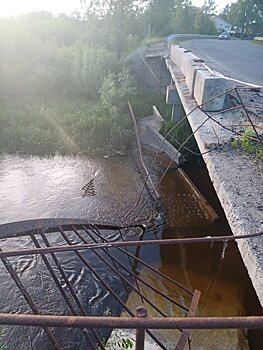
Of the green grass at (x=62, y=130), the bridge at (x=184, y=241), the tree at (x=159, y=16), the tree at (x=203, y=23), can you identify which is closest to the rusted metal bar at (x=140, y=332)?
the bridge at (x=184, y=241)

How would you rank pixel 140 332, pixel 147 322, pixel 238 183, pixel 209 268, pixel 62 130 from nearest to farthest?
pixel 147 322 → pixel 140 332 → pixel 238 183 → pixel 209 268 → pixel 62 130

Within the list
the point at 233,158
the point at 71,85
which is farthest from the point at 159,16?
the point at 233,158

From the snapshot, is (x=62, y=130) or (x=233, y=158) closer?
(x=233, y=158)

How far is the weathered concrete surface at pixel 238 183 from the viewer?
3.51 m

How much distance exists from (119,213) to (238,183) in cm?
531

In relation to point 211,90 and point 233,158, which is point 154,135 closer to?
point 211,90

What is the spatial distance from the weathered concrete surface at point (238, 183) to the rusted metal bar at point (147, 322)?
7.11 feet

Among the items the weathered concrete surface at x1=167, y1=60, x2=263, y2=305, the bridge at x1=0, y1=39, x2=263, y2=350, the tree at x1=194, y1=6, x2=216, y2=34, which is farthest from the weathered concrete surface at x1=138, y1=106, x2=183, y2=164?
the tree at x1=194, y1=6, x2=216, y2=34

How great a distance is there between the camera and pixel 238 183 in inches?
190

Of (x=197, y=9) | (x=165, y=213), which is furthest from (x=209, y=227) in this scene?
(x=197, y=9)

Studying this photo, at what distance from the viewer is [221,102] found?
7.12m

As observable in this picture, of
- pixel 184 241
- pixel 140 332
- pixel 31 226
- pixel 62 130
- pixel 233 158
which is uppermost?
pixel 140 332

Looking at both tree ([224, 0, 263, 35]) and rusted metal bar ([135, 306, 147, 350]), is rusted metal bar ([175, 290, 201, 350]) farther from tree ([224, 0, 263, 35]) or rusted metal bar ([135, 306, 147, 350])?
tree ([224, 0, 263, 35])

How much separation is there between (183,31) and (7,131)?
2925 centimetres
